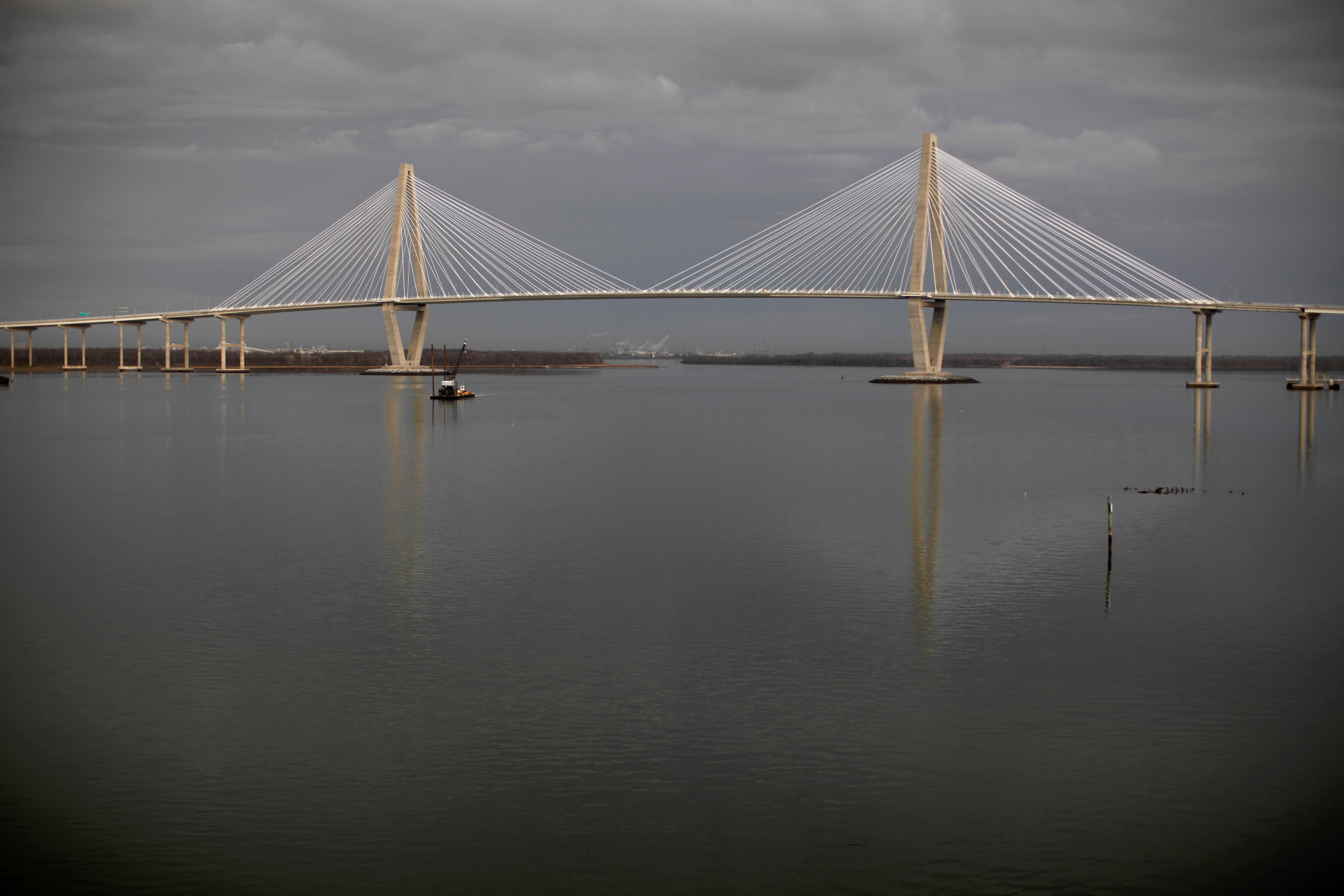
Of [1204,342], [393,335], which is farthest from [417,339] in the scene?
[1204,342]

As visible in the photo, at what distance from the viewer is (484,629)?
12.7m

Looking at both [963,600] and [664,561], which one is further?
[664,561]

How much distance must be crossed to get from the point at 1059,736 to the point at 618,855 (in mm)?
4022

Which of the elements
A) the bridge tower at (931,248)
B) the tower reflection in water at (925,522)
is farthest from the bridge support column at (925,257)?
the tower reflection in water at (925,522)

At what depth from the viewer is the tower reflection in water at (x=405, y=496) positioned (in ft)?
53.1

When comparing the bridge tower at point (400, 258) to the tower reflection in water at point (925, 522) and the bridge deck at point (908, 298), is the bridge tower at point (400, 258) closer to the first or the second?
the bridge deck at point (908, 298)

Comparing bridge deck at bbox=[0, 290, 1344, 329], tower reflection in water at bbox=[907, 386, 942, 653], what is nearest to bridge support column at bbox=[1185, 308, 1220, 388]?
bridge deck at bbox=[0, 290, 1344, 329]

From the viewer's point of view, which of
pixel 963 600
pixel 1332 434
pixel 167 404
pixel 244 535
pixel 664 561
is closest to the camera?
pixel 963 600

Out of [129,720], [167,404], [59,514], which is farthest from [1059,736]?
[167,404]

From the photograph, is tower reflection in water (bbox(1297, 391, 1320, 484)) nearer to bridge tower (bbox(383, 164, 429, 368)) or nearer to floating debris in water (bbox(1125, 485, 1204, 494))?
floating debris in water (bbox(1125, 485, 1204, 494))

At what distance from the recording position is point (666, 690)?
1049 cm

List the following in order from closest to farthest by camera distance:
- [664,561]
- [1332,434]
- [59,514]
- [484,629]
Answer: [484,629]
[664,561]
[59,514]
[1332,434]

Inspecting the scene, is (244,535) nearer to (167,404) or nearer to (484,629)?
(484,629)

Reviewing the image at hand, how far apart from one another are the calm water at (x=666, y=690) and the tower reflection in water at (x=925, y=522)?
141 mm
